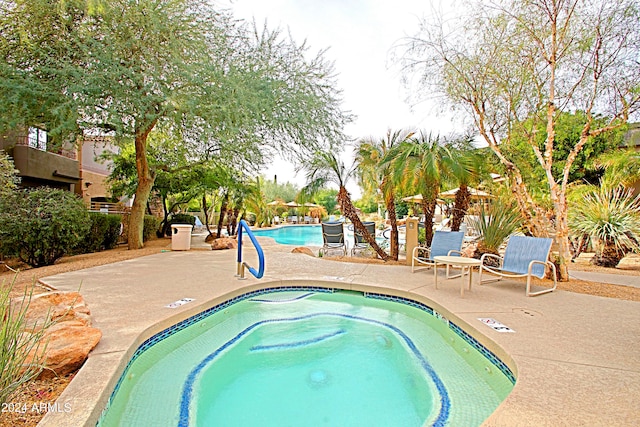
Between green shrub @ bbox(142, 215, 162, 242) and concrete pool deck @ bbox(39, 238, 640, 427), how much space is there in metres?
6.87

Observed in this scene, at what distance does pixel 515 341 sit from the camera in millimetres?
3121

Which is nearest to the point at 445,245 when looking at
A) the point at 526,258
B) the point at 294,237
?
the point at 526,258

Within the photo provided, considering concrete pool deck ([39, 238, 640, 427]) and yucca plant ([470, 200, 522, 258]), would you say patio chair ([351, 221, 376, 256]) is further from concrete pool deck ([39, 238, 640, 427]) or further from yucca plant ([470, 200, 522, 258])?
yucca plant ([470, 200, 522, 258])

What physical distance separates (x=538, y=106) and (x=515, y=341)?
206 inches

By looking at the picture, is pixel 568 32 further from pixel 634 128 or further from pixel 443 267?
pixel 634 128

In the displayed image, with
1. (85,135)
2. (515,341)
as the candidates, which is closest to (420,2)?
(515,341)

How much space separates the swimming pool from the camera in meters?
2.58

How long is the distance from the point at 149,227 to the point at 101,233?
12.6ft

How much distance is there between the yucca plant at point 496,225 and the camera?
22.8 feet

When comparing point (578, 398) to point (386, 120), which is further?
point (386, 120)

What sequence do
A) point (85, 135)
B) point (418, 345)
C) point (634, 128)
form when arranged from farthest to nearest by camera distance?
point (634, 128) < point (85, 135) < point (418, 345)

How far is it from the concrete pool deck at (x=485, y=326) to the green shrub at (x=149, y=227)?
22.5 ft

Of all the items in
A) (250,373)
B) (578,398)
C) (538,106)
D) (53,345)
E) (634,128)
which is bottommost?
(250,373)

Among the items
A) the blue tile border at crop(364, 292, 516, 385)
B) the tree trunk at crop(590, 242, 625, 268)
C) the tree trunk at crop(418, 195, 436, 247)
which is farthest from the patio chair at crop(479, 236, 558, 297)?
the tree trunk at crop(590, 242, 625, 268)
